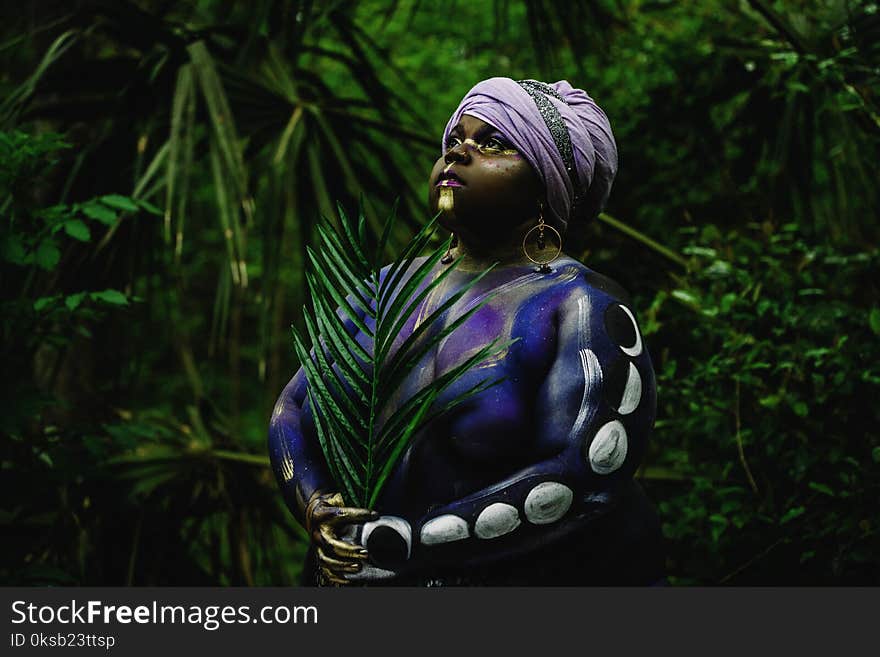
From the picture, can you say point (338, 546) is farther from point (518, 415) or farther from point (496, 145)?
point (496, 145)

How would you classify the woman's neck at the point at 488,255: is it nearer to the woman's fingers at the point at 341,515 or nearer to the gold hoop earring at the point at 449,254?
the gold hoop earring at the point at 449,254

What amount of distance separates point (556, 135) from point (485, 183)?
17 centimetres

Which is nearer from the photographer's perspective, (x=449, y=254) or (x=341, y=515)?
(x=341, y=515)

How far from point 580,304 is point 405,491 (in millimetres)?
467

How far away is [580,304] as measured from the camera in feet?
7.66

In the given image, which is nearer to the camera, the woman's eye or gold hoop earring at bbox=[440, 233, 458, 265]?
the woman's eye

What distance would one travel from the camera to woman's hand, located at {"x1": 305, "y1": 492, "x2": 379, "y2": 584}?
2.24m

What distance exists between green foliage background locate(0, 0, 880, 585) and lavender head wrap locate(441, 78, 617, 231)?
1.29m

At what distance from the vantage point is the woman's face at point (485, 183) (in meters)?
2.40

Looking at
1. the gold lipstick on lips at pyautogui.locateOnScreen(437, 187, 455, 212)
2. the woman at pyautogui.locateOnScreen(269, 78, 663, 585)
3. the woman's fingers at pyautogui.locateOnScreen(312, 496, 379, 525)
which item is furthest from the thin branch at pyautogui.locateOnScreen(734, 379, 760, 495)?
the woman's fingers at pyautogui.locateOnScreen(312, 496, 379, 525)

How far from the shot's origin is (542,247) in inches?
97.6

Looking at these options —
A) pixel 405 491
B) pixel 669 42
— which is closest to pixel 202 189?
pixel 669 42

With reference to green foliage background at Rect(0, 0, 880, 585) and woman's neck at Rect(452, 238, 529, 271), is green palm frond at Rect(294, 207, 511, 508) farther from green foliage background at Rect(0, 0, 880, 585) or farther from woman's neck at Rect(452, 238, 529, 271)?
green foliage background at Rect(0, 0, 880, 585)

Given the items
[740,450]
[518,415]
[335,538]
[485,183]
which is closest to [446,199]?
[485,183]
